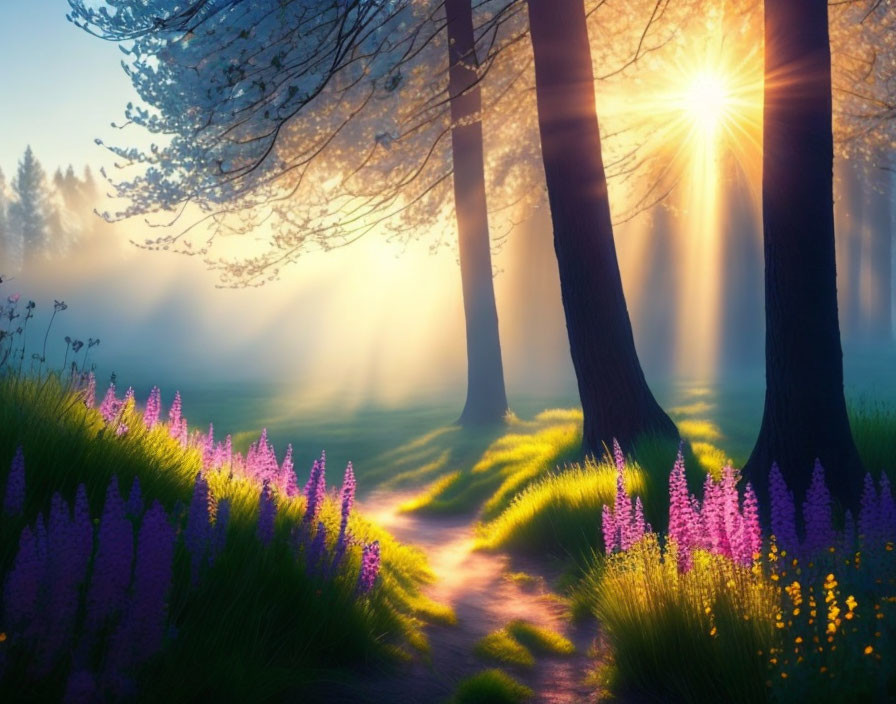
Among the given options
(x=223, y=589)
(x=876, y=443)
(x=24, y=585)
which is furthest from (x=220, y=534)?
(x=876, y=443)

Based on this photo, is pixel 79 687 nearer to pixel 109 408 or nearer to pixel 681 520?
pixel 681 520

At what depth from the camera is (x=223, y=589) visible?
4.28 m

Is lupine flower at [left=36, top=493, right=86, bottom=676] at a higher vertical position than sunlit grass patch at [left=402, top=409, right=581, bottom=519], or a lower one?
lower

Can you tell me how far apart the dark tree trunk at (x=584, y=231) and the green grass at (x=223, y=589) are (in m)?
4.12

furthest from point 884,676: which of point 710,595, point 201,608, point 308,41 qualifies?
point 308,41

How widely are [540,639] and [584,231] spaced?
5351 millimetres

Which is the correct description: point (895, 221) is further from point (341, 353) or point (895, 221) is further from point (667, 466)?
point (667, 466)

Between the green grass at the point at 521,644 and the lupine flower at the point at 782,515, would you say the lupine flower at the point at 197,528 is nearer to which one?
the green grass at the point at 521,644

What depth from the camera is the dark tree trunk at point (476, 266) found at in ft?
58.0

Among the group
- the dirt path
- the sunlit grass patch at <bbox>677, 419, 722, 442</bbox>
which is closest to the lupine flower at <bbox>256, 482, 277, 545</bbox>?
the dirt path

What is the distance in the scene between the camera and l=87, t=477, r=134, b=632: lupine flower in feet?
10.7

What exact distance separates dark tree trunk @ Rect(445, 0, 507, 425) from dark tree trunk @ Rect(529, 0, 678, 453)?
23.7 ft

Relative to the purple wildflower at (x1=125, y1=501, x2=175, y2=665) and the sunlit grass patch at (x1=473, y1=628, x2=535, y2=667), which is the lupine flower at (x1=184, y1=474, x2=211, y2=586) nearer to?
the purple wildflower at (x1=125, y1=501, x2=175, y2=665)

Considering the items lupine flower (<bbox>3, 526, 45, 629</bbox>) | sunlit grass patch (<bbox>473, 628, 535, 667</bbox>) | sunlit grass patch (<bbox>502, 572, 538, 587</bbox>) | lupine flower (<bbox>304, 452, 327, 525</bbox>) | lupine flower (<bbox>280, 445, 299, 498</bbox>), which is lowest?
lupine flower (<bbox>3, 526, 45, 629</bbox>)
